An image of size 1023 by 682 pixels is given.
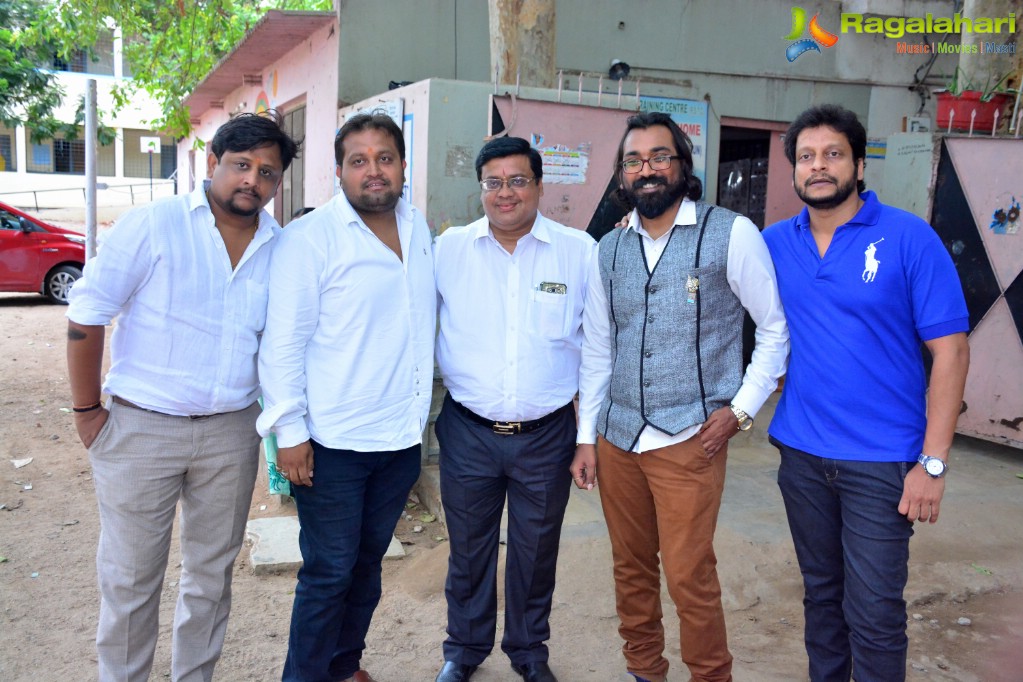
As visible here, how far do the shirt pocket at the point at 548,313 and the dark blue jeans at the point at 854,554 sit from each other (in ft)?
2.71

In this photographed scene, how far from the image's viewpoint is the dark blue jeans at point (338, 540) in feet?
8.97

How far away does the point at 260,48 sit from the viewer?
8969 mm

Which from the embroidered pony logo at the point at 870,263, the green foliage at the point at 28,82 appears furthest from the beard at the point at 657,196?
the green foliage at the point at 28,82

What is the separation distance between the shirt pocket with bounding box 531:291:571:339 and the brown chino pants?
42 centimetres

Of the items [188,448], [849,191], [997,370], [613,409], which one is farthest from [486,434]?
[997,370]

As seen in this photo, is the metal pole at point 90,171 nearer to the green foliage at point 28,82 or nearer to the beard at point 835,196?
the beard at point 835,196

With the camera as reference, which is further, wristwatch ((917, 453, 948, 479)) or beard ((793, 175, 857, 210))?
beard ((793, 175, 857, 210))

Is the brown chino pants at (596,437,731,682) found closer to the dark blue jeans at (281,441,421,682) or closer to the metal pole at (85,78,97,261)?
the dark blue jeans at (281,441,421,682)

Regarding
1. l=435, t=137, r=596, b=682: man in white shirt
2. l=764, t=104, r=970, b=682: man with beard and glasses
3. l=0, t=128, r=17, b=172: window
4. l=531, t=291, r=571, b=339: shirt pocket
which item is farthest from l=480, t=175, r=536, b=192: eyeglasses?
l=0, t=128, r=17, b=172: window

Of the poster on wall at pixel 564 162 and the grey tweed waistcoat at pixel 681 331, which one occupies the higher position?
the poster on wall at pixel 564 162

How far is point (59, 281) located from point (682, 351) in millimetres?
12556

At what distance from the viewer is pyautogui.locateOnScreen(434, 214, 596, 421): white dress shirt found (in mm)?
2896

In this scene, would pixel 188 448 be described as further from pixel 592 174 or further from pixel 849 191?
pixel 592 174

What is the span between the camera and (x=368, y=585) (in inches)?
116
